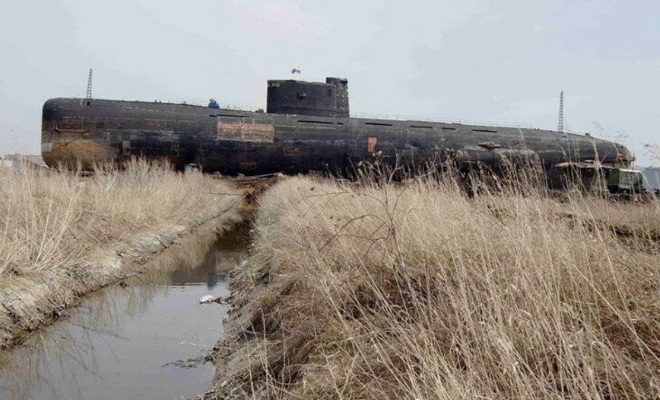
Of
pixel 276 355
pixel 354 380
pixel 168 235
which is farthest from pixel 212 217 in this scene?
pixel 354 380

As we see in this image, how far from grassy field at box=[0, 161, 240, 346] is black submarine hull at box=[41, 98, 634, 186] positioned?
31.5ft

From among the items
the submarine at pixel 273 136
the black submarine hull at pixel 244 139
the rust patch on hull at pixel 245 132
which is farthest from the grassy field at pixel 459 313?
the rust patch on hull at pixel 245 132

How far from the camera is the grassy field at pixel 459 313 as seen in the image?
2504mm

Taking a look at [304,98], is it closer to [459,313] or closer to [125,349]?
[125,349]

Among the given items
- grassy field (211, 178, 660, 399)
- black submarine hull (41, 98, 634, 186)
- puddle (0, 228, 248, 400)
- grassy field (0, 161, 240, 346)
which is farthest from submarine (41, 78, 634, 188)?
grassy field (211, 178, 660, 399)

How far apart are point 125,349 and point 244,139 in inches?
835

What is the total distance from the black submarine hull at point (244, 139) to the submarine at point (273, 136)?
0.13ft

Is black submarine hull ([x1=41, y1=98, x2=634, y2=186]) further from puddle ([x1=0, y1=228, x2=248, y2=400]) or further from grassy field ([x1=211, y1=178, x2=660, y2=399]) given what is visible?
grassy field ([x1=211, y1=178, x2=660, y2=399])

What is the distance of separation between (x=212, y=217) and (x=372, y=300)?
51.0 feet

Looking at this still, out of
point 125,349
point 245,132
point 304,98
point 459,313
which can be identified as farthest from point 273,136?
point 459,313

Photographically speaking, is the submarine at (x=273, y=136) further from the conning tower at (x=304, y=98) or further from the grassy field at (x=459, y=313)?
the grassy field at (x=459, y=313)

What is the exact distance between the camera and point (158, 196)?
15.5m

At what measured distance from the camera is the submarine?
984 inches

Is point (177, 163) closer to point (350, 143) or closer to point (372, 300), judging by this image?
point (350, 143)
